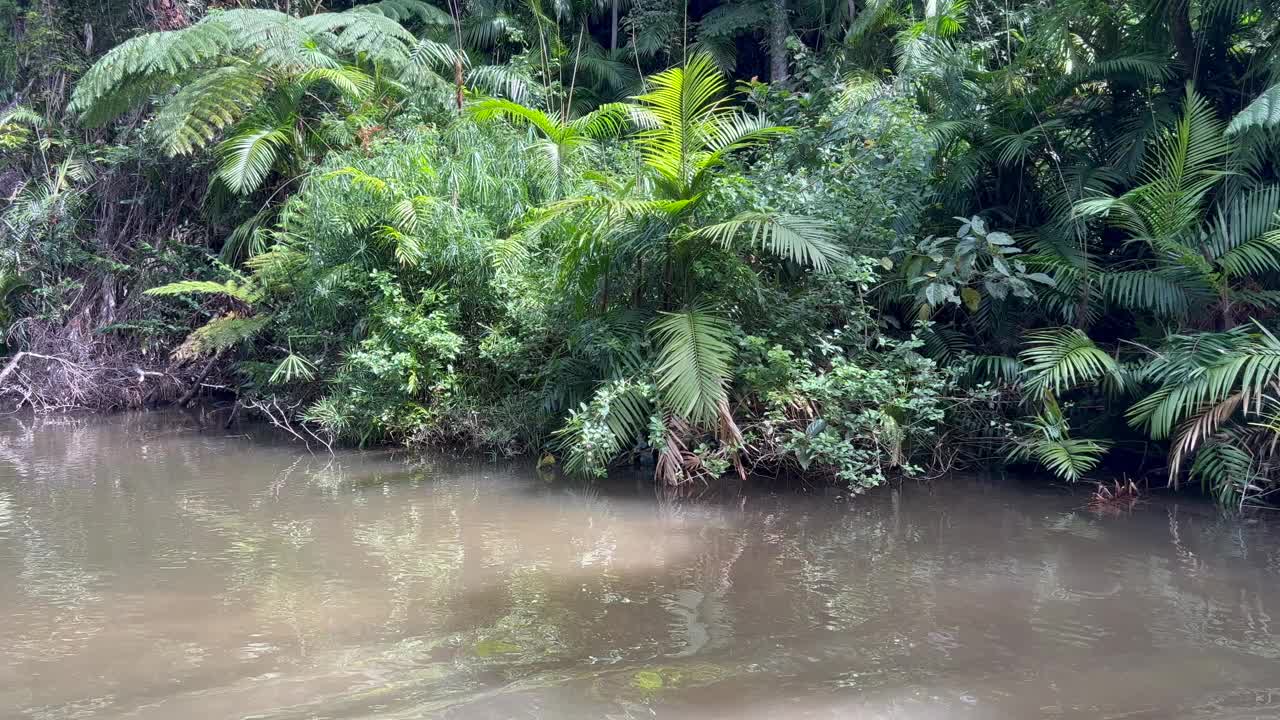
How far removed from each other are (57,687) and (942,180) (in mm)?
7000

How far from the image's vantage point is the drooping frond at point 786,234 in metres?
6.55

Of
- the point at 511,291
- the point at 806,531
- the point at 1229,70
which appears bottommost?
the point at 806,531

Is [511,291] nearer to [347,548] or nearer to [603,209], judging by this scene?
[603,209]

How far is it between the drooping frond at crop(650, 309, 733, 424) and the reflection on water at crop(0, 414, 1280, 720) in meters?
0.70

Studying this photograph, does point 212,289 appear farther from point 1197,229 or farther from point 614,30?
point 1197,229

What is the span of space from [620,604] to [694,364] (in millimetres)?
2438

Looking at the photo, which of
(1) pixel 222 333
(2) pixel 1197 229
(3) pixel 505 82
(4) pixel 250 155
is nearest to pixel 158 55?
(4) pixel 250 155

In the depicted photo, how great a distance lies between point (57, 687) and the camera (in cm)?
366

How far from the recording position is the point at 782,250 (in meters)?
6.64

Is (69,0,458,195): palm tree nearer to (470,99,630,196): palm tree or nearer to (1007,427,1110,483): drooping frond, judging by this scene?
(470,99,630,196): palm tree

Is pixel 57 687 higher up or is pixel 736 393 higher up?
pixel 736 393

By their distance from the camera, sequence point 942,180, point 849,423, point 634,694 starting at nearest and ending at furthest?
point 634,694, point 849,423, point 942,180

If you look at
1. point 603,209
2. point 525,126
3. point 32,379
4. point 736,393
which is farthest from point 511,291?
point 32,379

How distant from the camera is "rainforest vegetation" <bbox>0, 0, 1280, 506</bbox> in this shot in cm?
667
